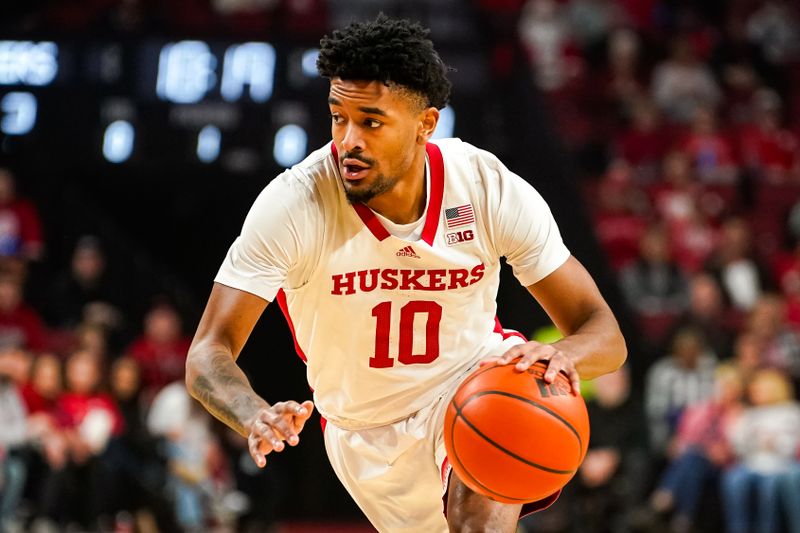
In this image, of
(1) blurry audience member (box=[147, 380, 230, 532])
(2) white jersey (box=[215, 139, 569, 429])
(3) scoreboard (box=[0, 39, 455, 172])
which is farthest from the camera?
(3) scoreboard (box=[0, 39, 455, 172])

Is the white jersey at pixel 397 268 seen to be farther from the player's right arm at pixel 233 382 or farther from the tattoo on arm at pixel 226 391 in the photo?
the tattoo on arm at pixel 226 391

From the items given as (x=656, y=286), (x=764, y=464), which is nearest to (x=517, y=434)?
(x=764, y=464)

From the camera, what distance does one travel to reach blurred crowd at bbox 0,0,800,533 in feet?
31.1

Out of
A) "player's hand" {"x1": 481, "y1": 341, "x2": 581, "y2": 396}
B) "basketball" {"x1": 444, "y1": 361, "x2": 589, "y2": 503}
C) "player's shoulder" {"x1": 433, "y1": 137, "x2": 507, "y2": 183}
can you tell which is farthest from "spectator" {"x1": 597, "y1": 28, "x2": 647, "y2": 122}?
"basketball" {"x1": 444, "y1": 361, "x2": 589, "y2": 503}

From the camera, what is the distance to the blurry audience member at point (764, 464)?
9414 millimetres

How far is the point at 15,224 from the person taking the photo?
11.1 metres

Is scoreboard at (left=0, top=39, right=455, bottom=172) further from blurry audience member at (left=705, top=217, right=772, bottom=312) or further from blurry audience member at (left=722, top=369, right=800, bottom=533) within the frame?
blurry audience member at (left=722, top=369, right=800, bottom=533)

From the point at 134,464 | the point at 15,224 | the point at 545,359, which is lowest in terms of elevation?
the point at 134,464

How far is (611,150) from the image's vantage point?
13.7m

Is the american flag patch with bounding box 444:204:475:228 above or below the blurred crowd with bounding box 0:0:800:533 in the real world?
above

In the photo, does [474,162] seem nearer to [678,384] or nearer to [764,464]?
[764,464]

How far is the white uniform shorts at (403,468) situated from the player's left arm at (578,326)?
32 centimetres

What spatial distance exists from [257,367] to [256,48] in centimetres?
306

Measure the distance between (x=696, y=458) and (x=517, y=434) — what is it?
6077 mm
